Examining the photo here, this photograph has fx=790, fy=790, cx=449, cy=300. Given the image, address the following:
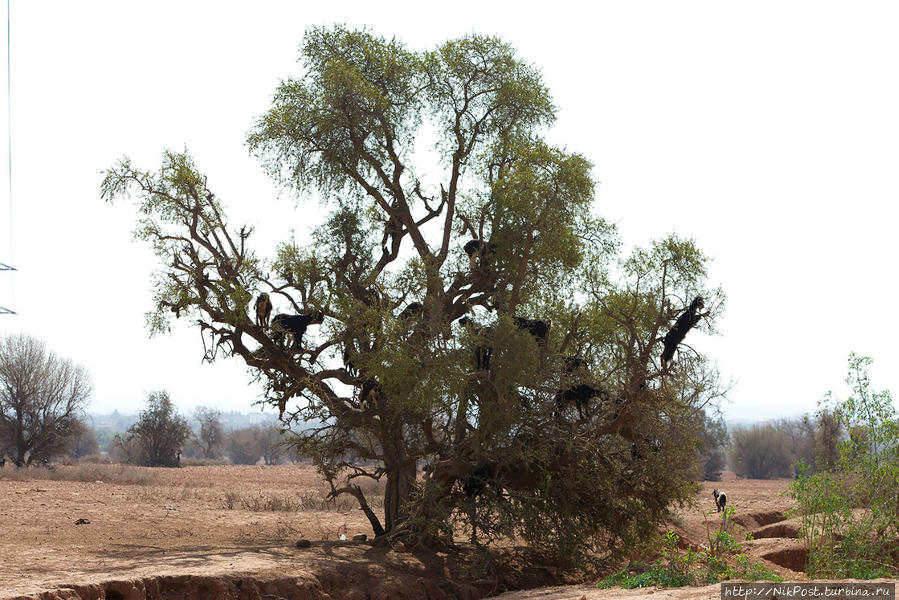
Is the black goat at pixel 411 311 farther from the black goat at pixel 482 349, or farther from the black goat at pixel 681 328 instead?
the black goat at pixel 681 328

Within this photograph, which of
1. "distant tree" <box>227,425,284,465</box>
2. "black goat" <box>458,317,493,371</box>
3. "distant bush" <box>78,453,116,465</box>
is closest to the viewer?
"black goat" <box>458,317,493,371</box>

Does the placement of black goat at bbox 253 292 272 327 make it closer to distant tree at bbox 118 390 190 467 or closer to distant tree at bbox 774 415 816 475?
distant tree at bbox 118 390 190 467

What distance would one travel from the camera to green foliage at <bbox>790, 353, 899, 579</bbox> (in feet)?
37.7

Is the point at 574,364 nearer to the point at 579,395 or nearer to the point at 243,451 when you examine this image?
the point at 579,395

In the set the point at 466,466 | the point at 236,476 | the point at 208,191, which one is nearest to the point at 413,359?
the point at 466,466

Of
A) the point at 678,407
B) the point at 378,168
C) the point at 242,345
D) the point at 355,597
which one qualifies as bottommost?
the point at 355,597

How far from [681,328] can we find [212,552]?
29.1 ft

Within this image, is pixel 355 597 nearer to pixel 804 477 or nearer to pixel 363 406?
pixel 363 406

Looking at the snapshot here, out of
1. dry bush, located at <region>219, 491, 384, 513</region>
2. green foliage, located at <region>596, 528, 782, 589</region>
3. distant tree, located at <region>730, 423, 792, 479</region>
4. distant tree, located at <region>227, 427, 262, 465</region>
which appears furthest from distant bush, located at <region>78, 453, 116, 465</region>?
distant tree, located at <region>730, 423, 792, 479</region>

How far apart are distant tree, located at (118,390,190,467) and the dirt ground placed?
24043mm

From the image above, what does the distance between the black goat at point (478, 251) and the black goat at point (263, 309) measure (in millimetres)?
3845

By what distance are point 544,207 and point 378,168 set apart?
3993 mm

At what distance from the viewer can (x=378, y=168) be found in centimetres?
1598

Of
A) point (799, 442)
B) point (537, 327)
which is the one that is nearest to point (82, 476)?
point (537, 327)
